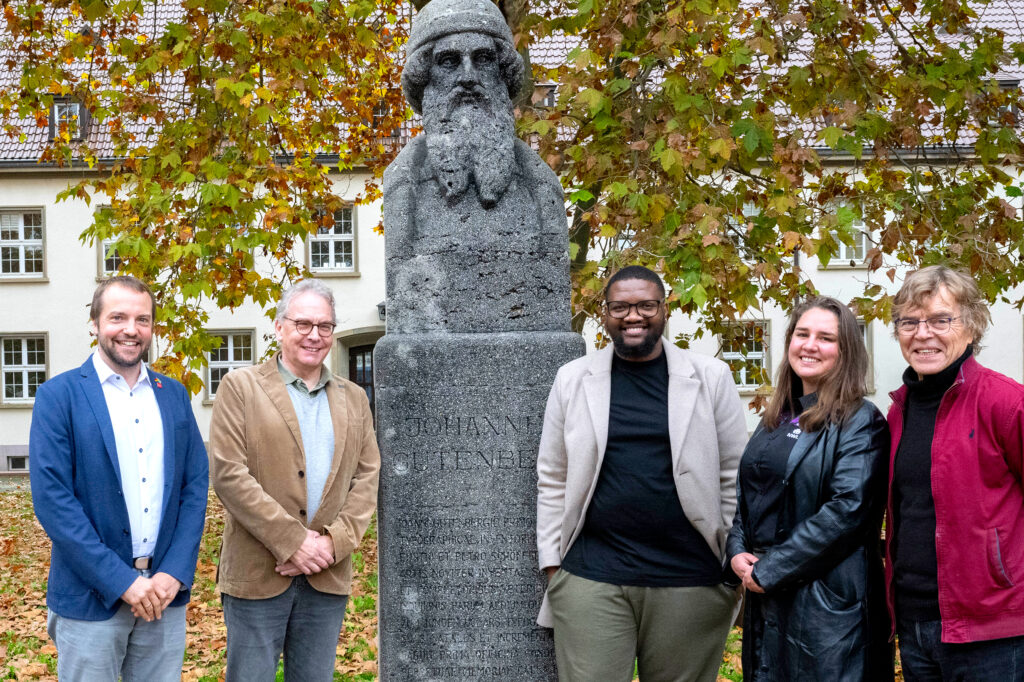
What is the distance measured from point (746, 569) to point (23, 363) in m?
22.9

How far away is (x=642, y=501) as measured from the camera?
3.54m

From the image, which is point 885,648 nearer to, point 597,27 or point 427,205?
point 427,205

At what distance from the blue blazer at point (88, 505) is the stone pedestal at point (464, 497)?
0.91m

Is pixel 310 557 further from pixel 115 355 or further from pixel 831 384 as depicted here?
pixel 831 384

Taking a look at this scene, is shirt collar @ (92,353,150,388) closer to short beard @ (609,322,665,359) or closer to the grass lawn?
short beard @ (609,322,665,359)

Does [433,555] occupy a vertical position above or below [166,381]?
below

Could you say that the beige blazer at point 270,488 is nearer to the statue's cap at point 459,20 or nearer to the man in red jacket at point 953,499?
the statue's cap at point 459,20

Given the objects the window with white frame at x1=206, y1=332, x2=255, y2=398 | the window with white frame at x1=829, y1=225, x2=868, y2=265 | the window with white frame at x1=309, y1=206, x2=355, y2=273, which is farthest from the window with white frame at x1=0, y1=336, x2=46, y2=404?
the window with white frame at x1=829, y1=225, x2=868, y2=265

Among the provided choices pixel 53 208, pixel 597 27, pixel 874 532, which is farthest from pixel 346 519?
pixel 53 208

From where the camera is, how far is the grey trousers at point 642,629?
139 inches

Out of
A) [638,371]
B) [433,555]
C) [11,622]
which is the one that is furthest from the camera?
[11,622]

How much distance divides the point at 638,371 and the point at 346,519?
117 cm

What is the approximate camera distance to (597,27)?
24.8ft

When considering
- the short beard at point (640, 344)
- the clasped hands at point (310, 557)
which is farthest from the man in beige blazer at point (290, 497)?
the short beard at point (640, 344)
